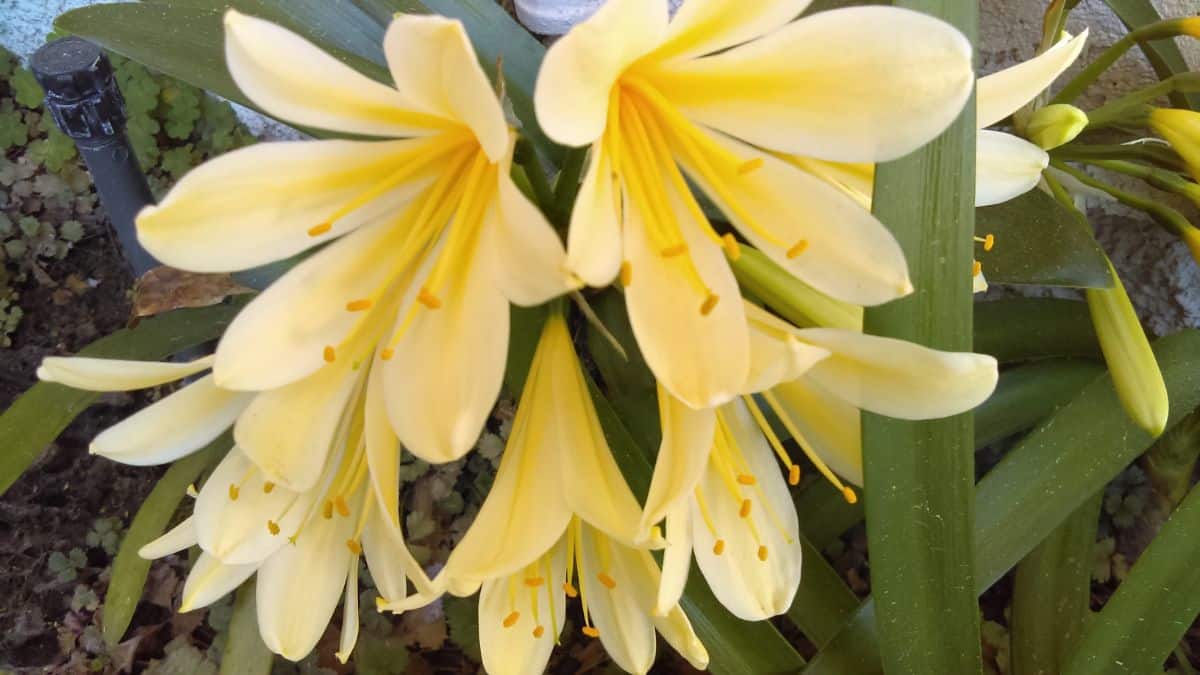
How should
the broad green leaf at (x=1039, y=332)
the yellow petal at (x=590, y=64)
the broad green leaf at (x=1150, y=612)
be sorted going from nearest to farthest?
the yellow petal at (x=590, y=64) → the broad green leaf at (x=1150, y=612) → the broad green leaf at (x=1039, y=332)

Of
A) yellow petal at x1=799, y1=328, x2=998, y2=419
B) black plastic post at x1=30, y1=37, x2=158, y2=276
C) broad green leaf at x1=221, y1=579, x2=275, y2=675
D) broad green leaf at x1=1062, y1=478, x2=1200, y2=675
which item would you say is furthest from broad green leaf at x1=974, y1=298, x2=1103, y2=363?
black plastic post at x1=30, y1=37, x2=158, y2=276

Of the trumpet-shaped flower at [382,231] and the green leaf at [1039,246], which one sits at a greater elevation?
the trumpet-shaped flower at [382,231]

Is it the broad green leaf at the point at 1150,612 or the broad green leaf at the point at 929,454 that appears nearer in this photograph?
the broad green leaf at the point at 929,454

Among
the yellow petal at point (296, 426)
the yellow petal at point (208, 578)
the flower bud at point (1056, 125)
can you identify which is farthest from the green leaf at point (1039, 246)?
the yellow petal at point (208, 578)

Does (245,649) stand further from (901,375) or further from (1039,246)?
(1039,246)

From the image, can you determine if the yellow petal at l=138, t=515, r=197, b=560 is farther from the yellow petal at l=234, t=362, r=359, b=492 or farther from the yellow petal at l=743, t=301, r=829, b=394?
the yellow petal at l=743, t=301, r=829, b=394

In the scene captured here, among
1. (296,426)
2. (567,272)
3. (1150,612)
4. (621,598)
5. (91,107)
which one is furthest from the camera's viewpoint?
(91,107)

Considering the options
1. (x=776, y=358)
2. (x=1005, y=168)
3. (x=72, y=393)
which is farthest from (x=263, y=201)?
(x=72, y=393)

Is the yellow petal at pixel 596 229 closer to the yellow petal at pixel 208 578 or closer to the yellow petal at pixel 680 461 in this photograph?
the yellow petal at pixel 680 461
